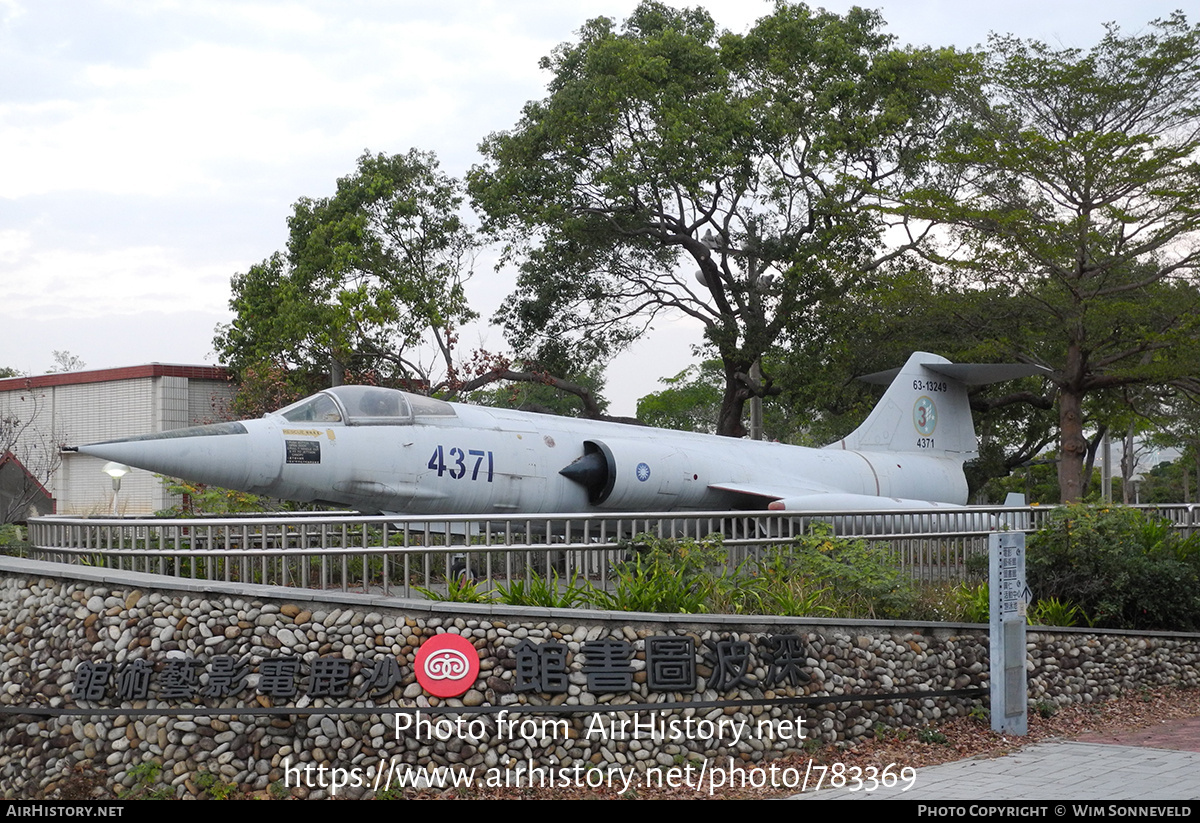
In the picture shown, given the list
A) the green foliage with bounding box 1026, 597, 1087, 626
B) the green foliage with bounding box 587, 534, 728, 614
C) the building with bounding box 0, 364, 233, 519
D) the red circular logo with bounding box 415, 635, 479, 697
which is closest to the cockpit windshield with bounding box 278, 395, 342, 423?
the green foliage with bounding box 587, 534, 728, 614

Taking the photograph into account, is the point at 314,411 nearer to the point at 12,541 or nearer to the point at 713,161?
the point at 12,541

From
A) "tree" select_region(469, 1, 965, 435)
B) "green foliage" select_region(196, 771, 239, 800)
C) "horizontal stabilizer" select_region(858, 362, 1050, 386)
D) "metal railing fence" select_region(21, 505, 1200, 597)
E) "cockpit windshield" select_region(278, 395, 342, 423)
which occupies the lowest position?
"green foliage" select_region(196, 771, 239, 800)

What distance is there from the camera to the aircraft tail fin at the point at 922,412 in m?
20.0

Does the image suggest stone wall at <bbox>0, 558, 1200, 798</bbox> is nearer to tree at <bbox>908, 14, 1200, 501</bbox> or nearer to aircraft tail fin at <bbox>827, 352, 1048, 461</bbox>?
aircraft tail fin at <bbox>827, 352, 1048, 461</bbox>

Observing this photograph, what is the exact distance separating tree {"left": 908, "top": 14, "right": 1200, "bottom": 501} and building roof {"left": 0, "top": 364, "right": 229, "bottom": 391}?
65.0 feet

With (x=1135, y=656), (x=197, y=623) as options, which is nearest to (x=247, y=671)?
(x=197, y=623)

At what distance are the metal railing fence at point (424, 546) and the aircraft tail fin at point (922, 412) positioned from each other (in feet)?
20.2

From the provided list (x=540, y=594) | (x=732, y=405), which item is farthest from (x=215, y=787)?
(x=732, y=405)

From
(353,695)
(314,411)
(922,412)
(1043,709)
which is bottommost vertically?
(1043,709)

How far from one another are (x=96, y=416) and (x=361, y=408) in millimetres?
21155

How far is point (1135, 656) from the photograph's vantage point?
1149 centimetres

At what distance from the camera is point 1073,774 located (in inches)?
312

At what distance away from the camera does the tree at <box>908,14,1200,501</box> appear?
993 inches

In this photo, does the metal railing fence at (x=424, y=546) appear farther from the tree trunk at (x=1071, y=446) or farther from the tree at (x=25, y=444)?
the tree at (x=25, y=444)
